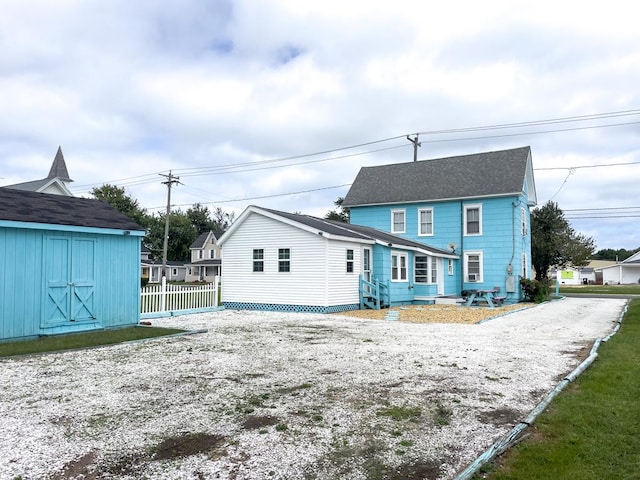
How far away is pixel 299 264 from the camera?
1802cm

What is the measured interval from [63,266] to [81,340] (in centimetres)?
202

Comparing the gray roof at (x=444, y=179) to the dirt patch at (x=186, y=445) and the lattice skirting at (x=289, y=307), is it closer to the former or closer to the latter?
the lattice skirting at (x=289, y=307)

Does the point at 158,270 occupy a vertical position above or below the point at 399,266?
below

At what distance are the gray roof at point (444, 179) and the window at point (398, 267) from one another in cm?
586

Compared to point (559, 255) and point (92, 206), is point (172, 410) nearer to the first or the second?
point (92, 206)

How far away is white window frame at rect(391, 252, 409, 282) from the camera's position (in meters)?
21.2

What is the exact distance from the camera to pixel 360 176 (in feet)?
102

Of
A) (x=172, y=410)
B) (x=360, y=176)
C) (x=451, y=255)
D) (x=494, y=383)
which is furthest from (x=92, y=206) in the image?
(x=360, y=176)

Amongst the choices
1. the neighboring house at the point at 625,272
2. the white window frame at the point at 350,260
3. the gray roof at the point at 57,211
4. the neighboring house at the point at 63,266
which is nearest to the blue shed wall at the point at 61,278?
Answer: the neighboring house at the point at 63,266

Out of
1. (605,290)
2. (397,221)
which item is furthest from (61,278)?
(605,290)

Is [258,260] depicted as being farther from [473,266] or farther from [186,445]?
[186,445]

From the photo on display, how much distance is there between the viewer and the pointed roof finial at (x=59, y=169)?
138 ft

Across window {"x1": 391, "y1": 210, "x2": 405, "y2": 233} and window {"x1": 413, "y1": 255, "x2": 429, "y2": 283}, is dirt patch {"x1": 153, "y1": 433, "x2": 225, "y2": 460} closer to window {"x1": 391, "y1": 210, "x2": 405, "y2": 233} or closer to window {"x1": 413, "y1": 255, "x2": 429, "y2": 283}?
window {"x1": 413, "y1": 255, "x2": 429, "y2": 283}

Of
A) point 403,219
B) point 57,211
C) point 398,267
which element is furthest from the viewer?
point 403,219
